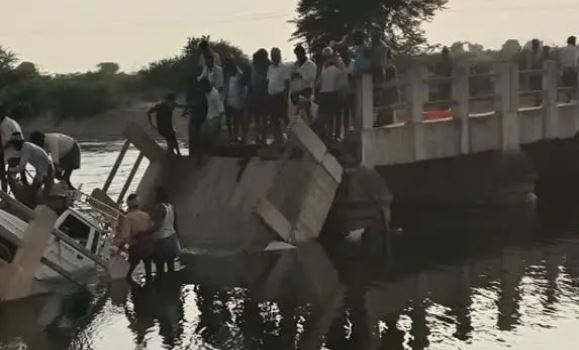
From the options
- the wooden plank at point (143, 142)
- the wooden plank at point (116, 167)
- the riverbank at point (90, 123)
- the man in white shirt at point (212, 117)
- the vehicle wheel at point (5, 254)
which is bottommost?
the riverbank at point (90, 123)

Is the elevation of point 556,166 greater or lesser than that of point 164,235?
lesser

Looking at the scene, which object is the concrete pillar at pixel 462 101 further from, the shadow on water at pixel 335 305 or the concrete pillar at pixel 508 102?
the shadow on water at pixel 335 305

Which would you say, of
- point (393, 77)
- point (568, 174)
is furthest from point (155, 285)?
point (568, 174)

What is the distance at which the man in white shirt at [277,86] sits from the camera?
19984 mm

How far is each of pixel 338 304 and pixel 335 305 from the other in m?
0.08

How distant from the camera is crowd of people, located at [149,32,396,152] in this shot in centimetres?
1988

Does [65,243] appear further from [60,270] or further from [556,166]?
[556,166]

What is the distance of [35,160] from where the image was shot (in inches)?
647

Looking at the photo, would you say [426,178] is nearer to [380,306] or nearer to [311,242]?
[311,242]

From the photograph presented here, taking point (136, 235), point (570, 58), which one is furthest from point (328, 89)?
point (570, 58)

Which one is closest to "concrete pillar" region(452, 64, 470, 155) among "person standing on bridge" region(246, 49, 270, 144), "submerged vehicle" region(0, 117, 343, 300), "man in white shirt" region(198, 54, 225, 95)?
"submerged vehicle" region(0, 117, 343, 300)

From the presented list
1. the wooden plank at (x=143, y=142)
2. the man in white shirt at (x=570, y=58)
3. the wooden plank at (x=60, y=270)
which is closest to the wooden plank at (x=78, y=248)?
the wooden plank at (x=60, y=270)

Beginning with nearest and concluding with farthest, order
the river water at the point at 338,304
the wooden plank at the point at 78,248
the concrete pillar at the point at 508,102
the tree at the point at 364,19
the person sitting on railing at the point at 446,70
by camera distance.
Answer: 1. the river water at the point at 338,304
2. the wooden plank at the point at 78,248
3. the person sitting on railing at the point at 446,70
4. the concrete pillar at the point at 508,102
5. the tree at the point at 364,19

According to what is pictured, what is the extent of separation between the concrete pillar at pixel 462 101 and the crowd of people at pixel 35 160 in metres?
8.29
